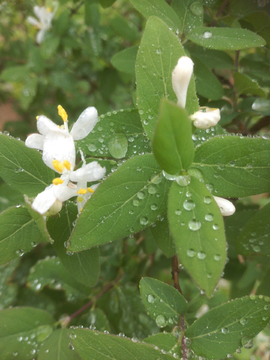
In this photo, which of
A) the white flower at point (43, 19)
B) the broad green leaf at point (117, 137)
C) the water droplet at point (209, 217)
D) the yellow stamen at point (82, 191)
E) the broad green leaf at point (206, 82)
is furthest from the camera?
the white flower at point (43, 19)

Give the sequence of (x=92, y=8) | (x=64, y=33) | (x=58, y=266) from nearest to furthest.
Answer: (x=58, y=266)
(x=92, y=8)
(x=64, y=33)

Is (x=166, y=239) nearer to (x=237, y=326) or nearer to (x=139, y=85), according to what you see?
(x=237, y=326)

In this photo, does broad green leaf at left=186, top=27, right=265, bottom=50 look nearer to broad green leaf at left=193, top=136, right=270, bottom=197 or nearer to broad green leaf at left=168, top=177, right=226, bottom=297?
broad green leaf at left=193, top=136, right=270, bottom=197

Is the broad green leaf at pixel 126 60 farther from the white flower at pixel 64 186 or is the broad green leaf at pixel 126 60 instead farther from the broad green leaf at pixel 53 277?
the broad green leaf at pixel 53 277

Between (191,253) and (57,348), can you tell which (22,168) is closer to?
(191,253)

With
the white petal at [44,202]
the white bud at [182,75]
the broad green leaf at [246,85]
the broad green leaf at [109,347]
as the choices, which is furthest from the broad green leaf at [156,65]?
the broad green leaf at [109,347]

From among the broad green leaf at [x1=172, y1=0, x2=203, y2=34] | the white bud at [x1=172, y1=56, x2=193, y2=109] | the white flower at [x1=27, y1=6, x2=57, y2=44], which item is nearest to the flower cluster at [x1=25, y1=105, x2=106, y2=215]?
the white bud at [x1=172, y1=56, x2=193, y2=109]

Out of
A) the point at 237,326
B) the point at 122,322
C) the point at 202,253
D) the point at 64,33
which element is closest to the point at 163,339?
the point at 237,326
